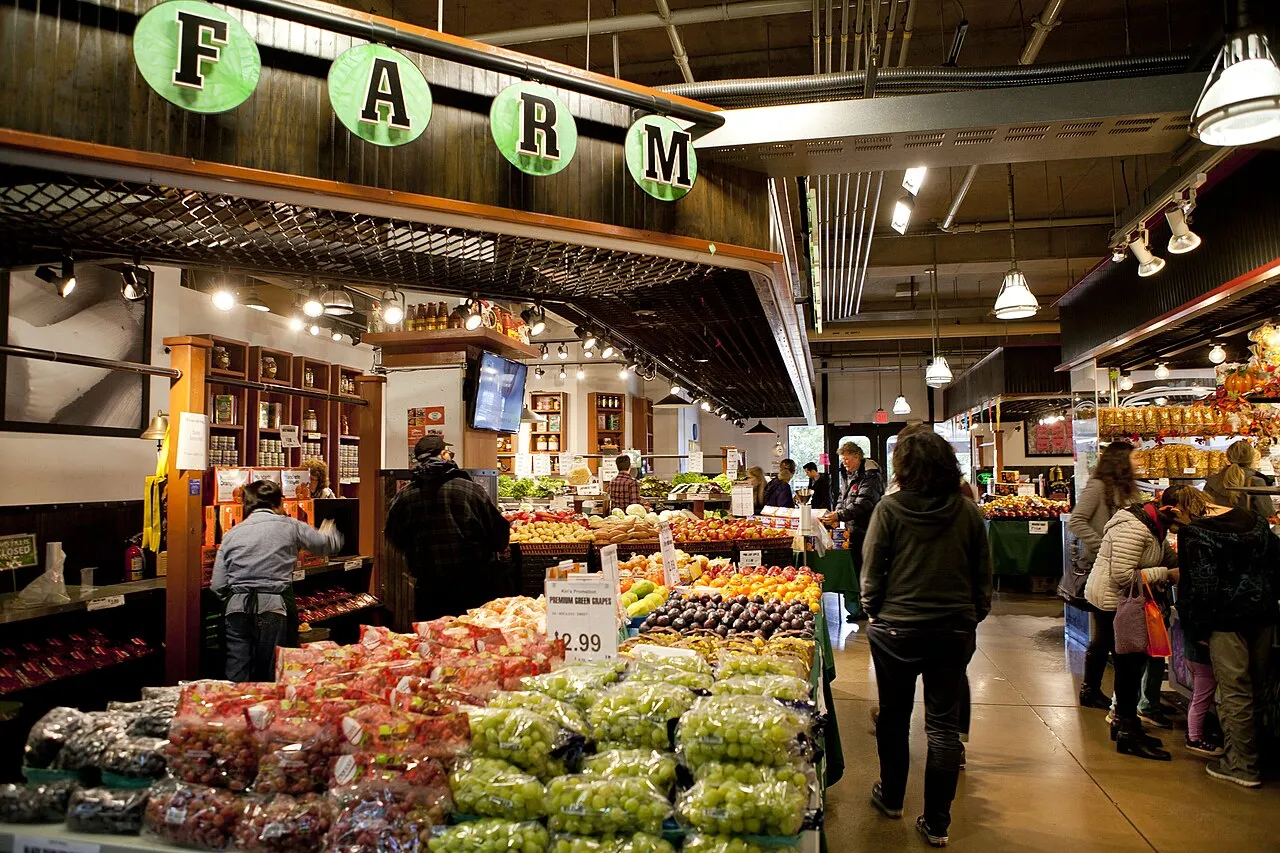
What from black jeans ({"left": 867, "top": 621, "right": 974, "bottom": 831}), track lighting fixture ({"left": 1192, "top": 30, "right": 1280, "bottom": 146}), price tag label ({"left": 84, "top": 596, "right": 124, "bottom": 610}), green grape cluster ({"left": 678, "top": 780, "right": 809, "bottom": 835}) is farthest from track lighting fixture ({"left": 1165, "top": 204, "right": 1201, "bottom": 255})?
price tag label ({"left": 84, "top": 596, "right": 124, "bottom": 610})

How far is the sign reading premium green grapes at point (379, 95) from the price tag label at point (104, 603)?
132 inches

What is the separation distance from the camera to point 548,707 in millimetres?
1902

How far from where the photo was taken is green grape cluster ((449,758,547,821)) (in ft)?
5.43

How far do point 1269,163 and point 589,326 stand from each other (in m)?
4.81

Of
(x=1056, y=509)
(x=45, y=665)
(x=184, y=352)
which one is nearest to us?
(x=45, y=665)

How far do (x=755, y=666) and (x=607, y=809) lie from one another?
83cm

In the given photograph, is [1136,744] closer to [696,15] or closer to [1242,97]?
[1242,97]

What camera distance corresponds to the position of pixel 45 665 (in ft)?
14.1

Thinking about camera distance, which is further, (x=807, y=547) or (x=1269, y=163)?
(x=807, y=547)

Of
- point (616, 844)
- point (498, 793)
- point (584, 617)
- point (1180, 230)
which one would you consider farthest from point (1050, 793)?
point (1180, 230)

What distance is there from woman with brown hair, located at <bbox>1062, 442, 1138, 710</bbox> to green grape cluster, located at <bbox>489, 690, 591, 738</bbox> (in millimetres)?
4455

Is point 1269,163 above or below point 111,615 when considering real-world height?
above

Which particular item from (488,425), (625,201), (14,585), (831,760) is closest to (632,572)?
(831,760)

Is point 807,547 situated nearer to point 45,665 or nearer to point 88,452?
point 45,665
